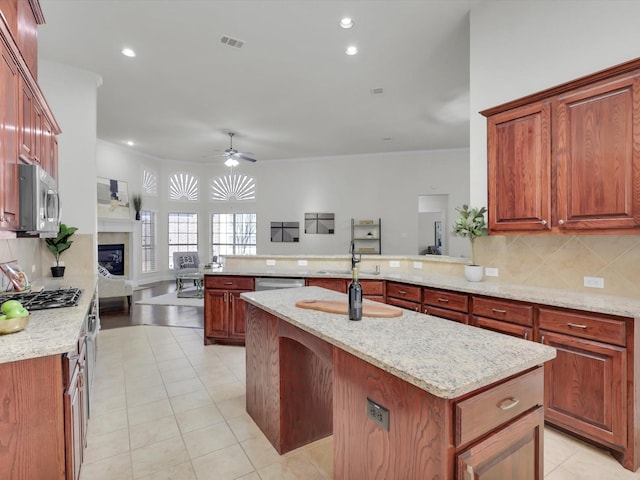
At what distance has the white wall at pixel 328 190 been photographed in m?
8.20

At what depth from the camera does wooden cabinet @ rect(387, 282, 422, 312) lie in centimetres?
335

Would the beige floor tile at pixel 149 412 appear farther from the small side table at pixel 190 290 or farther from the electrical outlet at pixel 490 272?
the small side table at pixel 190 290

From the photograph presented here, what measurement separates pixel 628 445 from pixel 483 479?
1542 mm

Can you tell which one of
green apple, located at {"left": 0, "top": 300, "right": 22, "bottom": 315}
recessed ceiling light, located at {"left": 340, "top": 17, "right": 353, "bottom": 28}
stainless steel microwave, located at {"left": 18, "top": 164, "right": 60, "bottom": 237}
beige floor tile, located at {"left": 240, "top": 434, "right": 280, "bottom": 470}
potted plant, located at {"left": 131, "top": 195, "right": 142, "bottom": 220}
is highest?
recessed ceiling light, located at {"left": 340, "top": 17, "right": 353, "bottom": 28}

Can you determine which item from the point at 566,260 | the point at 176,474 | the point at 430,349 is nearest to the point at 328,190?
the point at 566,260

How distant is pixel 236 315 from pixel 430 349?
316 cm

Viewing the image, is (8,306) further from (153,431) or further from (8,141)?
(153,431)

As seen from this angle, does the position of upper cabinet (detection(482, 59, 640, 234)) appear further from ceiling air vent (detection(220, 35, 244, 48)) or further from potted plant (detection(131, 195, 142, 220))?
potted plant (detection(131, 195, 142, 220))

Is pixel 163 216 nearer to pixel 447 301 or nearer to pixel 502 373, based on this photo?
pixel 447 301

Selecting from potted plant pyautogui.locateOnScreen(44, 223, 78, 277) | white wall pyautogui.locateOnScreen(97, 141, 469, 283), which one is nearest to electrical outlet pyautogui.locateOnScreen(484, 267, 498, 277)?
potted plant pyautogui.locateOnScreen(44, 223, 78, 277)

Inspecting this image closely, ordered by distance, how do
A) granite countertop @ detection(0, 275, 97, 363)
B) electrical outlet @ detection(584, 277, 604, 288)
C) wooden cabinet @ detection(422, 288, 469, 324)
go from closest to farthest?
granite countertop @ detection(0, 275, 97, 363), electrical outlet @ detection(584, 277, 604, 288), wooden cabinet @ detection(422, 288, 469, 324)

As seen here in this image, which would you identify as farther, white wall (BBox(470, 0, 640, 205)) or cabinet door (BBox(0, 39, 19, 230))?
white wall (BBox(470, 0, 640, 205))

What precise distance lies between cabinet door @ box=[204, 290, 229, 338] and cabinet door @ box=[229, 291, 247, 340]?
5cm

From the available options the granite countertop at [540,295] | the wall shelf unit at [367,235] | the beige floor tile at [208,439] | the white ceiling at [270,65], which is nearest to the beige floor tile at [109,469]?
the beige floor tile at [208,439]
